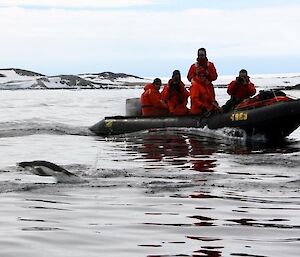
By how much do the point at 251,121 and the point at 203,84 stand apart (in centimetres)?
182

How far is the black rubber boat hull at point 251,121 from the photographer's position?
52.5 ft

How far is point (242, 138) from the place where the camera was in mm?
16797

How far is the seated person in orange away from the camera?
Answer: 57.3 ft

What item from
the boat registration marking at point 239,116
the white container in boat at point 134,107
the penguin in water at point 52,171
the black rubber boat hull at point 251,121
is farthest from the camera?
the white container in boat at point 134,107

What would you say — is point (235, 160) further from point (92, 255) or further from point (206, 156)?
point (92, 255)

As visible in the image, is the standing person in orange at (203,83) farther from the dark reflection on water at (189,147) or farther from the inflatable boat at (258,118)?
the dark reflection on water at (189,147)

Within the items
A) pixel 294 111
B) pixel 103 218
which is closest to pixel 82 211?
pixel 103 218

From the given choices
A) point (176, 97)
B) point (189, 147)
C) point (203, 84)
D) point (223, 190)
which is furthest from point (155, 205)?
point (176, 97)

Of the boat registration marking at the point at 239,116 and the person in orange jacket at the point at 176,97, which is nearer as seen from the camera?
the boat registration marking at the point at 239,116

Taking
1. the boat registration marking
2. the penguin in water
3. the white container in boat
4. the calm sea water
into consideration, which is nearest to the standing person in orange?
the boat registration marking

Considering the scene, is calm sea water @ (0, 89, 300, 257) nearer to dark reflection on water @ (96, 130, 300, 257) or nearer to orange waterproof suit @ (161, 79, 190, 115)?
dark reflection on water @ (96, 130, 300, 257)

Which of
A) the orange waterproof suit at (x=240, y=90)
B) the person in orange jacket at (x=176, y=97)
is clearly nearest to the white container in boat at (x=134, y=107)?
the person in orange jacket at (x=176, y=97)

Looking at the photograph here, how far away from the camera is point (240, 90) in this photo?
17688 millimetres

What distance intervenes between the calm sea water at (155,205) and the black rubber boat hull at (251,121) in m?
1.56
